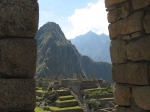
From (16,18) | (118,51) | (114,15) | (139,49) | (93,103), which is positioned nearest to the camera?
(139,49)

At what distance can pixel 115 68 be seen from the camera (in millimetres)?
5223

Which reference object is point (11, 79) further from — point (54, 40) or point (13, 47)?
point (54, 40)

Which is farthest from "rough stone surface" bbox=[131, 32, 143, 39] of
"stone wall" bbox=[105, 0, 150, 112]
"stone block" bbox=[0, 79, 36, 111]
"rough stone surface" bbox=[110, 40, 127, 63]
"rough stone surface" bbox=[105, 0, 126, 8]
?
"stone block" bbox=[0, 79, 36, 111]

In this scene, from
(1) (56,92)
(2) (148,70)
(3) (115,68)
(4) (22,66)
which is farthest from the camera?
(1) (56,92)

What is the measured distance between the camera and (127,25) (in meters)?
4.86

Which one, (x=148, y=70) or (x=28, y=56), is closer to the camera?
(x=148, y=70)

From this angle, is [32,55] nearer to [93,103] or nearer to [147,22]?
[147,22]

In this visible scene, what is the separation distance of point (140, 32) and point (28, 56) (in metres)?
1.96

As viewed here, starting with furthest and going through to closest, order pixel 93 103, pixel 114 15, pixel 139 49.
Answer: pixel 93 103 → pixel 114 15 → pixel 139 49

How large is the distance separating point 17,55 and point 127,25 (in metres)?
2.00

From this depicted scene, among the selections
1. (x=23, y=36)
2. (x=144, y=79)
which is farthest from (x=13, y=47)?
(x=144, y=79)

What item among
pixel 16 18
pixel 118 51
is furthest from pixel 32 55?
pixel 118 51

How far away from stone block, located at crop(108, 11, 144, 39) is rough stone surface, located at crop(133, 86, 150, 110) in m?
0.99

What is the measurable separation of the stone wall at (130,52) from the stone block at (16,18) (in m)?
1.61
